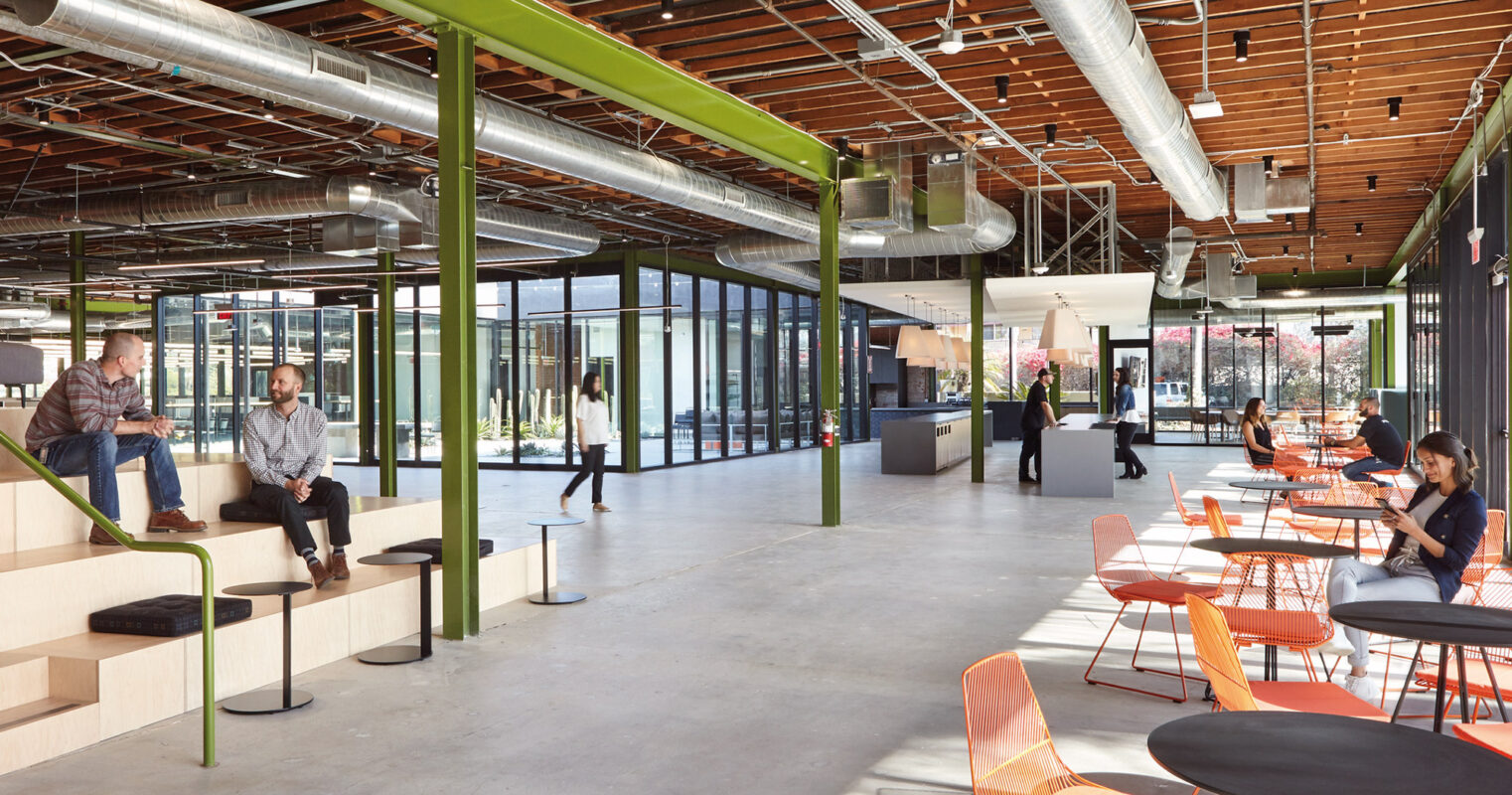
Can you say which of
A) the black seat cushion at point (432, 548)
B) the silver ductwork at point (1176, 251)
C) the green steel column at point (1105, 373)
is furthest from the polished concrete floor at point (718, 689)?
the green steel column at point (1105, 373)

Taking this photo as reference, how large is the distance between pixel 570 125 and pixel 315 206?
125 inches

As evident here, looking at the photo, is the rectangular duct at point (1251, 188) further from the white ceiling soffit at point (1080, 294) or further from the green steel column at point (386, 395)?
the green steel column at point (386, 395)

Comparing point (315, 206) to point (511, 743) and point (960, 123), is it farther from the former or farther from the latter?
point (511, 743)

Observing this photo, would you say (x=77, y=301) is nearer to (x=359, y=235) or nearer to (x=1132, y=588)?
(x=359, y=235)

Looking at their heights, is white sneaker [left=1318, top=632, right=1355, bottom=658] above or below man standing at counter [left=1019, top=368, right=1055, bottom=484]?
below

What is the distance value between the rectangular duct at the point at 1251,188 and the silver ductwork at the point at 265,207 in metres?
8.08

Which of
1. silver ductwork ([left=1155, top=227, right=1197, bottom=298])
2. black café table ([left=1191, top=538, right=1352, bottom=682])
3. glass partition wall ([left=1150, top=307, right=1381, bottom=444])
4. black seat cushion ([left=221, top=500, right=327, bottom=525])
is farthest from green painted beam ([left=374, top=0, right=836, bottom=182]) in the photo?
glass partition wall ([left=1150, top=307, right=1381, bottom=444])

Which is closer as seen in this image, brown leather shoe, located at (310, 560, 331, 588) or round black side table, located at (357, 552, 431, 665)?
round black side table, located at (357, 552, 431, 665)

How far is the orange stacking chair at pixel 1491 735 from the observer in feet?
9.29

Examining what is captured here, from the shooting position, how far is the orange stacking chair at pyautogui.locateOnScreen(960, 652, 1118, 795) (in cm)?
279

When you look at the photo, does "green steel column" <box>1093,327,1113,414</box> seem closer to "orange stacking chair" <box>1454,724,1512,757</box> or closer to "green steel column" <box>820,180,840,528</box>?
"green steel column" <box>820,180,840,528</box>

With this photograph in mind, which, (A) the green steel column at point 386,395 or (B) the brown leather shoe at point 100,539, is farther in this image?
(A) the green steel column at point 386,395

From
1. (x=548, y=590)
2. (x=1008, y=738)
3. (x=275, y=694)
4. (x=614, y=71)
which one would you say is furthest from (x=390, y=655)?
(x=614, y=71)

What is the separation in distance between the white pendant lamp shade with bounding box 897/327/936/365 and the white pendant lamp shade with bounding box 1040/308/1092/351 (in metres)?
4.42
